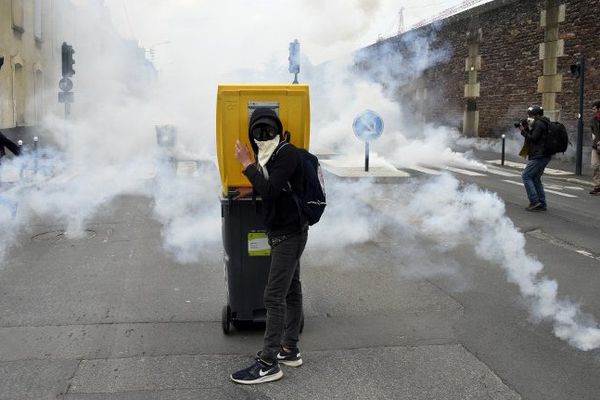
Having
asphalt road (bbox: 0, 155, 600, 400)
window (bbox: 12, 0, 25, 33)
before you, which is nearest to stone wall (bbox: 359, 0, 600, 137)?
asphalt road (bbox: 0, 155, 600, 400)

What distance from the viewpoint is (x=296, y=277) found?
3941mm

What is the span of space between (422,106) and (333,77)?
14.6ft

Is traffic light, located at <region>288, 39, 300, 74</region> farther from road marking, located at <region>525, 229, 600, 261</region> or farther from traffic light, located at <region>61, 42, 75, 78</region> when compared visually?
road marking, located at <region>525, 229, 600, 261</region>

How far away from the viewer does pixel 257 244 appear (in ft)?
14.0

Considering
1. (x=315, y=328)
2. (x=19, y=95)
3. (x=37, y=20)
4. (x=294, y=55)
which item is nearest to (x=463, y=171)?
(x=294, y=55)

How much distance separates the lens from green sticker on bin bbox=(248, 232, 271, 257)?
4.27 meters

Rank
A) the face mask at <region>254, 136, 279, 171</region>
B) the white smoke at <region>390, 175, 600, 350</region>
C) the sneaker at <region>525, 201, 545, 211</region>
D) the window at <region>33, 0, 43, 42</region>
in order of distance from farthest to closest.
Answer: the window at <region>33, 0, 43, 42</region> < the sneaker at <region>525, 201, 545, 211</region> < the white smoke at <region>390, 175, 600, 350</region> < the face mask at <region>254, 136, 279, 171</region>

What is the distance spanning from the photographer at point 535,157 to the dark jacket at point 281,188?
7.12 m

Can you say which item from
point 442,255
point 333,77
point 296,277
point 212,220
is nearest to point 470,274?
point 442,255

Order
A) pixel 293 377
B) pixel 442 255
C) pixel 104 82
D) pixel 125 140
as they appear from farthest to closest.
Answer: pixel 104 82 < pixel 125 140 < pixel 442 255 < pixel 293 377

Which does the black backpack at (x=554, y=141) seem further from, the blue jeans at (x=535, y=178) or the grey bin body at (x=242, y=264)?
the grey bin body at (x=242, y=264)

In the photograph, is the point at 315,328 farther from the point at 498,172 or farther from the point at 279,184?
the point at 498,172

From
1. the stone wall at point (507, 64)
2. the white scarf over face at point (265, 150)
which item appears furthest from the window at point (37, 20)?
the white scarf over face at point (265, 150)

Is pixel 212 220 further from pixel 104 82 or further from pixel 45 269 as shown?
pixel 104 82
